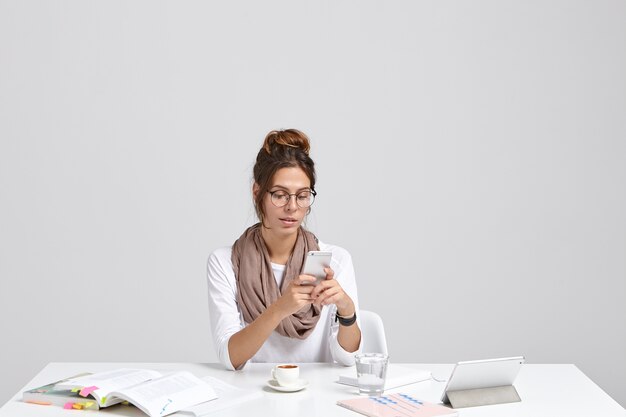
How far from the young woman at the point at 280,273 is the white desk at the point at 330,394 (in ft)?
0.56

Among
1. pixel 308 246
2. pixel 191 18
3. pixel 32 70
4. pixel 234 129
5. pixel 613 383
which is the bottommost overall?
pixel 613 383

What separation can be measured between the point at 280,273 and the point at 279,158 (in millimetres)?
429

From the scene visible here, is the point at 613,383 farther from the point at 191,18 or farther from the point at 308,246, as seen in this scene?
the point at 191,18

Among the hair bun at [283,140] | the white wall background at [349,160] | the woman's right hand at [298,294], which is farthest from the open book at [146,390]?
the white wall background at [349,160]

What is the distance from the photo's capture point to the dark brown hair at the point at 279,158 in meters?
2.67

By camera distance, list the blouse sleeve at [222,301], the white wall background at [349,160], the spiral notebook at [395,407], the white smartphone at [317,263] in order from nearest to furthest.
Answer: the spiral notebook at [395,407]
the white smartphone at [317,263]
the blouse sleeve at [222,301]
the white wall background at [349,160]

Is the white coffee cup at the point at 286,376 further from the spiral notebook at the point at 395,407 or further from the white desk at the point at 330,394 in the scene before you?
the spiral notebook at the point at 395,407

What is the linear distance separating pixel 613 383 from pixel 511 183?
4.44 ft

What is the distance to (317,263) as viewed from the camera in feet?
7.49

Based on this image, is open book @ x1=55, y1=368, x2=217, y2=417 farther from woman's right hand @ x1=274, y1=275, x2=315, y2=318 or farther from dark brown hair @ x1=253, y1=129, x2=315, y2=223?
dark brown hair @ x1=253, y1=129, x2=315, y2=223

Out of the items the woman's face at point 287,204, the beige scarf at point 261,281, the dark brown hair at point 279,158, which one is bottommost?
the beige scarf at point 261,281

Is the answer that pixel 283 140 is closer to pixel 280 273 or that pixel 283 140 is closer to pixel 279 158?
pixel 279 158

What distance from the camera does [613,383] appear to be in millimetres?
4504

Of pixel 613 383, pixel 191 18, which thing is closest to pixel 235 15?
pixel 191 18
